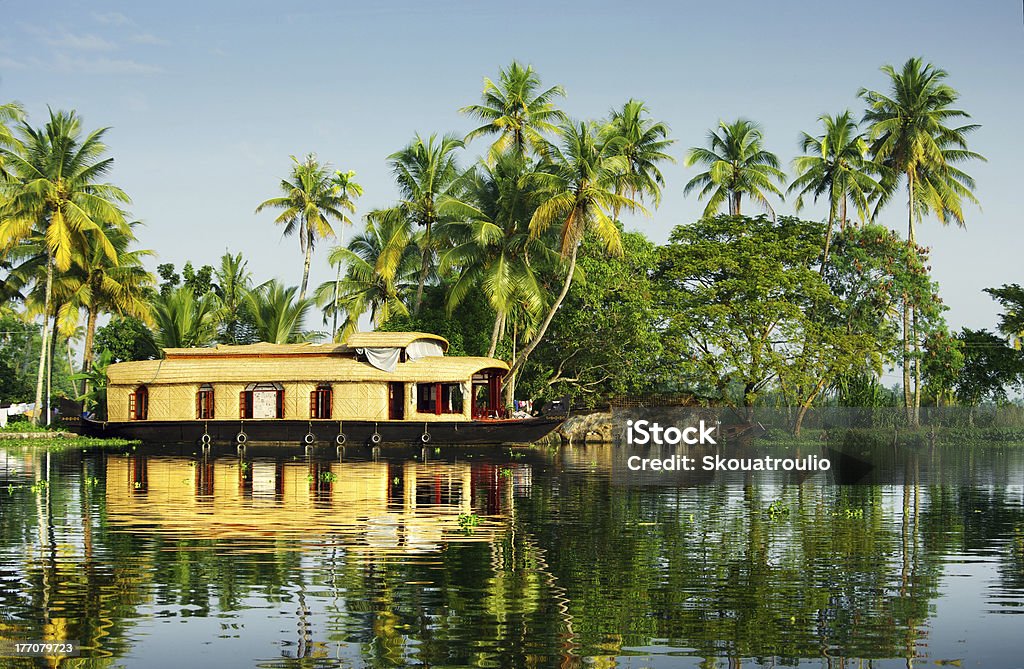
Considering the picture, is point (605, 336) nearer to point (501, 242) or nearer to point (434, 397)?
point (501, 242)

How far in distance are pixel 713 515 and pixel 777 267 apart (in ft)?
94.4

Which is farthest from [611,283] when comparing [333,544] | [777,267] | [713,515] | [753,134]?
[333,544]

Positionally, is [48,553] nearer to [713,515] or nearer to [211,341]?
[713,515]

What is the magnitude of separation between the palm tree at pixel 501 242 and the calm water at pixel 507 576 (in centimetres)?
A: 1949

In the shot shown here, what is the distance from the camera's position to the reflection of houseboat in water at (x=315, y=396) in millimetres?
34938

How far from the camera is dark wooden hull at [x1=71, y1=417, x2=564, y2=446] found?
113ft

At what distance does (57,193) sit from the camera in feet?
132

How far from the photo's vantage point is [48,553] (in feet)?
38.8

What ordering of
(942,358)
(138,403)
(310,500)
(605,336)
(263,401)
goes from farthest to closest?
(942,358), (605,336), (138,403), (263,401), (310,500)

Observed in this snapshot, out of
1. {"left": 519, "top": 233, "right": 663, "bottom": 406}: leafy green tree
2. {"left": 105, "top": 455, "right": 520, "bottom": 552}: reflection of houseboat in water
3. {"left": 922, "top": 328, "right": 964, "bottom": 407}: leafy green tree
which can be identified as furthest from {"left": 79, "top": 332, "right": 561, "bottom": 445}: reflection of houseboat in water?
{"left": 922, "top": 328, "right": 964, "bottom": 407}: leafy green tree

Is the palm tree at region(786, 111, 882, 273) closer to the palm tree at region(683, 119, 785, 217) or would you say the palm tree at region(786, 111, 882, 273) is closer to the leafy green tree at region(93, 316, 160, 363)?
the palm tree at region(683, 119, 785, 217)

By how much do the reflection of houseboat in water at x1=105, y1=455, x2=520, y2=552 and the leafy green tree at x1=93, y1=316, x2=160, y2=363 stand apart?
17785 mm

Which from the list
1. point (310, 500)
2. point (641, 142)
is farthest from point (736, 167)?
point (310, 500)

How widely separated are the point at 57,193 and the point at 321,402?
1327 centimetres
